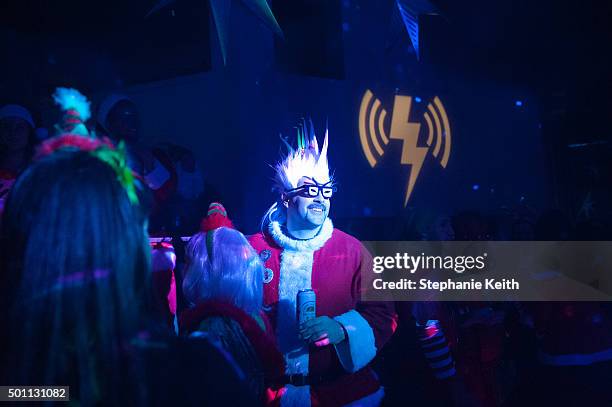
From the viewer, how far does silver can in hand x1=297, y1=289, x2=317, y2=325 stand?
2.10 m

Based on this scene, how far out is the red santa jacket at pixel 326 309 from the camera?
7.19 feet

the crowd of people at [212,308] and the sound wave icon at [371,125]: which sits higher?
the sound wave icon at [371,125]

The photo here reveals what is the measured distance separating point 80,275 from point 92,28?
3.95 m

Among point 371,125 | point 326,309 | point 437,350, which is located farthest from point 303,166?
point 371,125

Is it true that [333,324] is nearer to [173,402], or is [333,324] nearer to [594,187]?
[173,402]

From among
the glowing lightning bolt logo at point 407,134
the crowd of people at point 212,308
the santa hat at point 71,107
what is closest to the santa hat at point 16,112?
the crowd of people at point 212,308

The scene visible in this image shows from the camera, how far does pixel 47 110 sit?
3.76 metres

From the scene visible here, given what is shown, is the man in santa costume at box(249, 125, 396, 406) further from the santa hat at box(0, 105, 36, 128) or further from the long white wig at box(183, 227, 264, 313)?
the santa hat at box(0, 105, 36, 128)

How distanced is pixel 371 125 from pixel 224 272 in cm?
377

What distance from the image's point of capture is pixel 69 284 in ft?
2.64

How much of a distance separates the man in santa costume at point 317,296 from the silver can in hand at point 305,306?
1.4 inches

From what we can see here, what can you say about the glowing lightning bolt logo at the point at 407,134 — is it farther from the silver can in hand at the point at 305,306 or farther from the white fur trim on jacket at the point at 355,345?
the silver can in hand at the point at 305,306

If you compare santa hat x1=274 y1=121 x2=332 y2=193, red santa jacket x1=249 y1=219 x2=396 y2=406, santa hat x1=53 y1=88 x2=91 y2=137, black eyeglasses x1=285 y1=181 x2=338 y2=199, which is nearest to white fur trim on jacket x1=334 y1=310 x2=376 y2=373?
red santa jacket x1=249 y1=219 x2=396 y2=406

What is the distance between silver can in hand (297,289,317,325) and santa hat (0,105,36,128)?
1.72 metres
